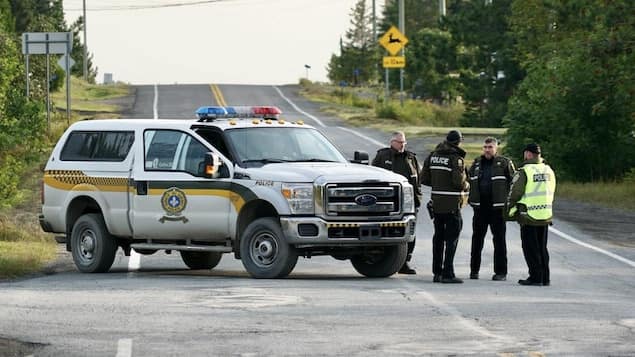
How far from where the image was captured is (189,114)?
2520 inches

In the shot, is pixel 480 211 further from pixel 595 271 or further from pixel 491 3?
pixel 491 3

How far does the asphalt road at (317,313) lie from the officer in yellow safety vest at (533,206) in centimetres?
32

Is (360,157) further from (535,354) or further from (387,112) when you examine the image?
(387,112)

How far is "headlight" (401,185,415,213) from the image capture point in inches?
794

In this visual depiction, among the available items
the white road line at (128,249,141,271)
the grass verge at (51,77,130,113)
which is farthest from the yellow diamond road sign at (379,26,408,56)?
the white road line at (128,249,141,271)

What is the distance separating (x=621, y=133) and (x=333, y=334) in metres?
30.2

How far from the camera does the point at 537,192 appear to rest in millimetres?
20266

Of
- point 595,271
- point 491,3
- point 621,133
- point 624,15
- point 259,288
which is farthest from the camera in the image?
point 491,3

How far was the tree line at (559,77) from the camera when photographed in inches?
1534

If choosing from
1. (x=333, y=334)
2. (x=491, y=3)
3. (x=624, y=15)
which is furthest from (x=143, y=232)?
(x=491, y=3)

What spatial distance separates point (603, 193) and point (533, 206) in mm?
18839

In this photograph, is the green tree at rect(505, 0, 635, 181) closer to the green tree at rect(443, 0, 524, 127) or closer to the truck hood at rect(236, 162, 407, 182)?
the truck hood at rect(236, 162, 407, 182)

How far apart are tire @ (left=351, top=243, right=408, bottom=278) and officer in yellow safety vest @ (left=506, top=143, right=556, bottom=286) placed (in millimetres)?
1457

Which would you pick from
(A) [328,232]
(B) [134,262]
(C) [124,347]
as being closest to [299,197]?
(A) [328,232]
